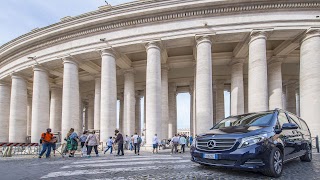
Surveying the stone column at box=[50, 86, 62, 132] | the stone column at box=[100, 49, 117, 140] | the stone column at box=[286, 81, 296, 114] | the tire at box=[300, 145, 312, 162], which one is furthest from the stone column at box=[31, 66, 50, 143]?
the stone column at box=[286, 81, 296, 114]

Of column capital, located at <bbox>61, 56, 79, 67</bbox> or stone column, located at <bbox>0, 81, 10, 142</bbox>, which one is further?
stone column, located at <bbox>0, 81, 10, 142</bbox>

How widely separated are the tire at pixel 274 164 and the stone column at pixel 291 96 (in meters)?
29.4

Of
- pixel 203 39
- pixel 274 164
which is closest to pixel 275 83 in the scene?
pixel 203 39

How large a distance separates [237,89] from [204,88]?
6535 millimetres

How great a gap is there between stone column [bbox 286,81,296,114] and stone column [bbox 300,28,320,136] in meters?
13.4

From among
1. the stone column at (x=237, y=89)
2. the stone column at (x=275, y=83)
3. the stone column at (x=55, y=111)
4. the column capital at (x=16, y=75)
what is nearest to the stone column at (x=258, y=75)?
the stone column at (x=237, y=89)

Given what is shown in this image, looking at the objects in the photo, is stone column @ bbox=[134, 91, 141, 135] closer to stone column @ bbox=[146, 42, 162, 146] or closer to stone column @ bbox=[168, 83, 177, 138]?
stone column @ bbox=[168, 83, 177, 138]

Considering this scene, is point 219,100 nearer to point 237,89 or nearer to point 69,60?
point 237,89

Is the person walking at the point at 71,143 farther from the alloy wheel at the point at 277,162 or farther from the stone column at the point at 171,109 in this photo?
the stone column at the point at 171,109

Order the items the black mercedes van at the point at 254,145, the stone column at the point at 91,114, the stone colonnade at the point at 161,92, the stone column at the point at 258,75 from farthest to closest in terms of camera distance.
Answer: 1. the stone column at the point at 91,114
2. the stone colonnade at the point at 161,92
3. the stone column at the point at 258,75
4. the black mercedes van at the point at 254,145

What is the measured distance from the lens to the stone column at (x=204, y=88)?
1910cm

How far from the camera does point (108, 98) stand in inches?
843

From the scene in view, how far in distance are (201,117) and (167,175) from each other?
13.3 metres

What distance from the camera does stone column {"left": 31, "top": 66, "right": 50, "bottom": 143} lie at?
24.5 m
